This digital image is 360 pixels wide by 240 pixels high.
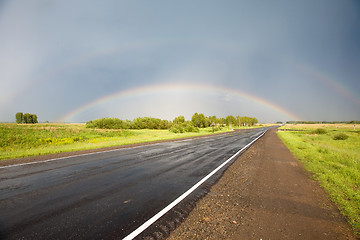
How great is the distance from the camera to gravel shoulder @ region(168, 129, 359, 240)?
287 cm

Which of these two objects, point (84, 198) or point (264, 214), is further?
point (84, 198)

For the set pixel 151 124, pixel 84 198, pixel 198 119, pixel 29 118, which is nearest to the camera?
pixel 84 198

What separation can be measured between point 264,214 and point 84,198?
4.64 meters

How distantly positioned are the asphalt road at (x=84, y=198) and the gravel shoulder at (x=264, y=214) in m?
0.83

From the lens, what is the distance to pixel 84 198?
13.8ft

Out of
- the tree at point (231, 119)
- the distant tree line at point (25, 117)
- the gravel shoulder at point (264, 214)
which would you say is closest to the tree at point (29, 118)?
the distant tree line at point (25, 117)

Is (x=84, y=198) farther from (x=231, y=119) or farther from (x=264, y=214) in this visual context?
(x=231, y=119)

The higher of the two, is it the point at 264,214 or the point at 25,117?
the point at 25,117

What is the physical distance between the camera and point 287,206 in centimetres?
395

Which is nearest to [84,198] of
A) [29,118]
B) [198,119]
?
[198,119]

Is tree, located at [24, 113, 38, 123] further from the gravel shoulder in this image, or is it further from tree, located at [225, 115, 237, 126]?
tree, located at [225, 115, 237, 126]

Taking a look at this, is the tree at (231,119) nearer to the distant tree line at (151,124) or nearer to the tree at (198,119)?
the distant tree line at (151,124)

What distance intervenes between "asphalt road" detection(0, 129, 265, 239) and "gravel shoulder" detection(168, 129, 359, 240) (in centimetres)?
83

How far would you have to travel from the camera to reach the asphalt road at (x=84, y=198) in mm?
2896
